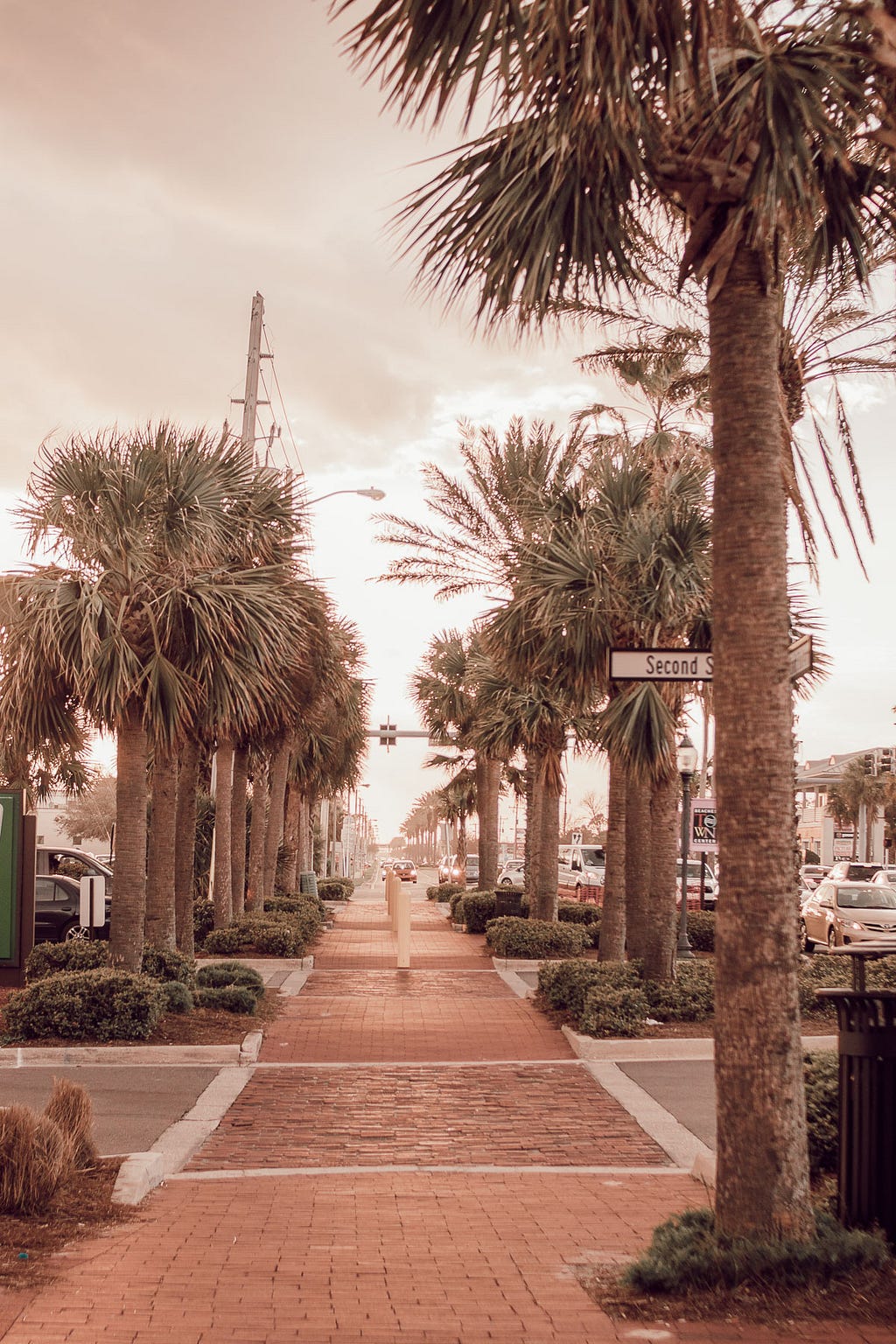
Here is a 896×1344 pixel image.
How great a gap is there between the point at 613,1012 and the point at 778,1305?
8.17 metres

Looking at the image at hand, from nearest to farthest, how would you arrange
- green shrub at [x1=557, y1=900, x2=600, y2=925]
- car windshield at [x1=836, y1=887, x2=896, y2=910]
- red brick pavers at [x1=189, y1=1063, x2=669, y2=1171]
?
red brick pavers at [x1=189, y1=1063, x2=669, y2=1171]
car windshield at [x1=836, y1=887, x2=896, y2=910]
green shrub at [x1=557, y1=900, x2=600, y2=925]

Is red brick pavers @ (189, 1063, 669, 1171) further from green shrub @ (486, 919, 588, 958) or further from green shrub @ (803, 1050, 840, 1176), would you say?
green shrub @ (486, 919, 588, 958)

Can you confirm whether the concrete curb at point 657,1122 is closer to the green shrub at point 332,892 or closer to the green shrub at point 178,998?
the green shrub at point 178,998

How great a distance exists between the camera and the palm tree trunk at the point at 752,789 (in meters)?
5.02

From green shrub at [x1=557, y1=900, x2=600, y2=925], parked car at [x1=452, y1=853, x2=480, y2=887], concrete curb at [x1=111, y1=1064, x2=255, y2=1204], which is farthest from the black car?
parked car at [x1=452, y1=853, x2=480, y2=887]

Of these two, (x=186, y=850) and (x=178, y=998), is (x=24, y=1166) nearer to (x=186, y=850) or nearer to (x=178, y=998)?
(x=178, y=998)

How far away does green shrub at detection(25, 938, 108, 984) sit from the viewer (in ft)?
43.2

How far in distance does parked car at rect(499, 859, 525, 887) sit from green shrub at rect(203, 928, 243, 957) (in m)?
20.5

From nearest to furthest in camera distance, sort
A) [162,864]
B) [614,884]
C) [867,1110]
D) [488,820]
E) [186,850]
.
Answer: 1. [867,1110]
2. [162,864]
3. [186,850]
4. [614,884]
5. [488,820]

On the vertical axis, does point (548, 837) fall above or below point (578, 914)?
above

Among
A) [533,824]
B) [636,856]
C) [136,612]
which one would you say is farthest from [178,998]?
[533,824]

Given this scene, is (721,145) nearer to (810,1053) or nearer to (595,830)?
(810,1053)

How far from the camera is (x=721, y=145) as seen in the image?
220 inches

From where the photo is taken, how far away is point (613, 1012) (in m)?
12.6
